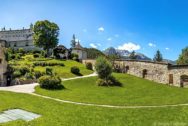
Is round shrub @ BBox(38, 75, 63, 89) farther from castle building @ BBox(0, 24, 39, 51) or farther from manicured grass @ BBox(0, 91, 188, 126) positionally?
castle building @ BBox(0, 24, 39, 51)

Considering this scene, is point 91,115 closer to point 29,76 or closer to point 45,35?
point 29,76

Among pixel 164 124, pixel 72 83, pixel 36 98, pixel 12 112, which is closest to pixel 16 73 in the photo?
pixel 72 83

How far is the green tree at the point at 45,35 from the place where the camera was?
87812 mm

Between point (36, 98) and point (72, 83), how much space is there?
1334 cm

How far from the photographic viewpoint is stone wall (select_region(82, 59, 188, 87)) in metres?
49.2

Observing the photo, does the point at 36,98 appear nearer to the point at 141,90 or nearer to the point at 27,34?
the point at 141,90

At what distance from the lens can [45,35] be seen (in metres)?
88.1

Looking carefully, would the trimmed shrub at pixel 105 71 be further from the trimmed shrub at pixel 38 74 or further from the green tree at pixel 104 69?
the trimmed shrub at pixel 38 74

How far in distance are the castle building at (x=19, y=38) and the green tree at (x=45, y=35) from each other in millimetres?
35497

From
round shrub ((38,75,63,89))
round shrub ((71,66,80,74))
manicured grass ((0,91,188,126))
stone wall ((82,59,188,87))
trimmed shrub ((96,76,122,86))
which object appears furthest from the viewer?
round shrub ((71,66,80,74))

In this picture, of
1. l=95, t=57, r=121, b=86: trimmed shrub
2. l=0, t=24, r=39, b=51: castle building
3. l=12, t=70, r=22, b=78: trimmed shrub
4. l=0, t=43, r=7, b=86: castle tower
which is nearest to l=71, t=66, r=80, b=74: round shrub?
l=12, t=70, r=22, b=78: trimmed shrub

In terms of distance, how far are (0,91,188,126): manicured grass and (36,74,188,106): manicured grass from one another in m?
4.42

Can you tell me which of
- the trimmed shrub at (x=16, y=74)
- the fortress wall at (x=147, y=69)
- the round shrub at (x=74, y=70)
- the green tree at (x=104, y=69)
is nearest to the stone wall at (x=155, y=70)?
the fortress wall at (x=147, y=69)

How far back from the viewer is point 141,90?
4391cm
